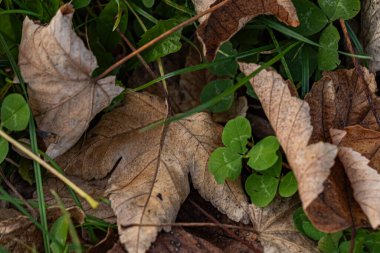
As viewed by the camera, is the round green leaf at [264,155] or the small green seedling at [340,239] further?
the round green leaf at [264,155]

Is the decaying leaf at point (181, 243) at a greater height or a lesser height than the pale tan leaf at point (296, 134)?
lesser

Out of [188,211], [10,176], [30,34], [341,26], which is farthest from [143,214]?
[341,26]

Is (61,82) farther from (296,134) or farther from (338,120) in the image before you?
(338,120)

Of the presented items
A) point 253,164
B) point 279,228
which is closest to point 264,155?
point 253,164

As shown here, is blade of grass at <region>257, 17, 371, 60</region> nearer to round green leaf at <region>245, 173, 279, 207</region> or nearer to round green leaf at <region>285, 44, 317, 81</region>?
round green leaf at <region>285, 44, 317, 81</region>

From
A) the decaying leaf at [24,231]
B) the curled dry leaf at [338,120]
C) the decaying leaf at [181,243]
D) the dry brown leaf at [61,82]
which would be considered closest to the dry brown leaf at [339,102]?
the curled dry leaf at [338,120]

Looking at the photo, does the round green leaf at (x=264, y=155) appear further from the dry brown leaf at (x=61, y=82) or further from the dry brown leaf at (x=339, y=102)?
the dry brown leaf at (x=61, y=82)

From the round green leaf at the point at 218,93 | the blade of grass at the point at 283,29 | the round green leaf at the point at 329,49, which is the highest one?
the blade of grass at the point at 283,29
